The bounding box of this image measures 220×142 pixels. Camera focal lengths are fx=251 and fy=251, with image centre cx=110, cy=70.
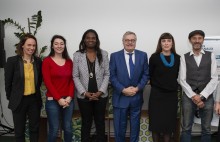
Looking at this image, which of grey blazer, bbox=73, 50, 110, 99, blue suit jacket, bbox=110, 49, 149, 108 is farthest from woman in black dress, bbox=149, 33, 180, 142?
grey blazer, bbox=73, 50, 110, 99

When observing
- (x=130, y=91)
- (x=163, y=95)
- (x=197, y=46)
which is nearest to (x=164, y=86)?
(x=163, y=95)

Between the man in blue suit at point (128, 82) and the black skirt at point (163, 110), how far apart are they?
0.19 meters

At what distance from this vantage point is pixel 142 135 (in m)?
3.60

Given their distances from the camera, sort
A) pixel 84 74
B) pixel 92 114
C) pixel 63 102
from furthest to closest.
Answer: pixel 92 114
pixel 84 74
pixel 63 102

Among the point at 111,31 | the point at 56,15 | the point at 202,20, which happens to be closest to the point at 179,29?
the point at 202,20

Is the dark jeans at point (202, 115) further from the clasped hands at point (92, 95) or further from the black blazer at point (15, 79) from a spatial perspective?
the black blazer at point (15, 79)

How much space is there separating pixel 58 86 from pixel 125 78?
82 cm

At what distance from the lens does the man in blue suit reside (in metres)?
3.09

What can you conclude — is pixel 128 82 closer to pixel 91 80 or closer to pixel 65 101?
pixel 91 80

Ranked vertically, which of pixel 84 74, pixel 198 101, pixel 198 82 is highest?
pixel 84 74

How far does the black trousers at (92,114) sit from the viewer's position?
3.07m

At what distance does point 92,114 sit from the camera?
124 inches

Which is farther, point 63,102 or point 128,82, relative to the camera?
point 128,82

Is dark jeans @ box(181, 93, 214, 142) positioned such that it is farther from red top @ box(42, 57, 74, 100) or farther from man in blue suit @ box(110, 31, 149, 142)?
red top @ box(42, 57, 74, 100)
